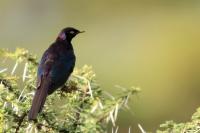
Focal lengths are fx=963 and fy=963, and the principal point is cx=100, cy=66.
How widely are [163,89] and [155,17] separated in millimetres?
7101

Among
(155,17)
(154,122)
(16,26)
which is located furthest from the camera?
(155,17)

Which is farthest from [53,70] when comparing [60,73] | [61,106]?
[61,106]

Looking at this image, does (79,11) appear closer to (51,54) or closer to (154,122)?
(154,122)

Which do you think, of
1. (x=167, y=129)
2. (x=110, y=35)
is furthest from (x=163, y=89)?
(x=167, y=129)

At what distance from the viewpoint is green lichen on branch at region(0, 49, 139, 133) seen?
4004 millimetres

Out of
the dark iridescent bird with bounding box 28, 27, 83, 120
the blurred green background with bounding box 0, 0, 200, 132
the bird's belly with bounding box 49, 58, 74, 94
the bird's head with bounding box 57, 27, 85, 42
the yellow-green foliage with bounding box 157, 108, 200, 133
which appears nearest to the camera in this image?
the yellow-green foliage with bounding box 157, 108, 200, 133

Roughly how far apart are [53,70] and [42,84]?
39cm

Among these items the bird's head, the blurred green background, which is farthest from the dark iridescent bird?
the blurred green background

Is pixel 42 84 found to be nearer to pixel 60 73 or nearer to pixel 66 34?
pixel 60 73

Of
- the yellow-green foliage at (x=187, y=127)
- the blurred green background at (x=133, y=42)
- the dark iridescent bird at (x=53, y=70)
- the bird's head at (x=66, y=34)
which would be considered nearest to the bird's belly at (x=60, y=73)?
the dark iridescent bird at (x=53, y=70)

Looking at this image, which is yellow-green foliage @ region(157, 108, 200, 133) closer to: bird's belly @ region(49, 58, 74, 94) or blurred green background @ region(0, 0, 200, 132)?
bird's belly @ region(49, 58, 74, 94)

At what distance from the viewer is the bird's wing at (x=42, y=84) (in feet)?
13.2

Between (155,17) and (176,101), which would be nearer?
(176,101)

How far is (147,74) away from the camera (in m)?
16.2
